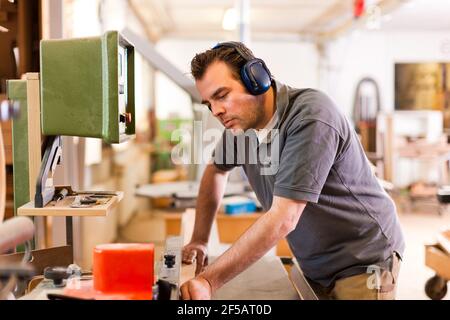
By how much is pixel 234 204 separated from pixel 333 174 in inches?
66.4

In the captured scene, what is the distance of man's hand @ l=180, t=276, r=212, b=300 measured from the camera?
3.80 feet

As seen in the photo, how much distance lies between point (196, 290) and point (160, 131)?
654cm

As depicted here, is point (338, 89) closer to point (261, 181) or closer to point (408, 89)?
point (408, 89)

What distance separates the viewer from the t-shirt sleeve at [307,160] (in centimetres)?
128

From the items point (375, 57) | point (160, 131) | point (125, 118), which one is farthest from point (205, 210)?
point (375, 57)

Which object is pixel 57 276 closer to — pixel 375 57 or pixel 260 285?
pixel 260 285

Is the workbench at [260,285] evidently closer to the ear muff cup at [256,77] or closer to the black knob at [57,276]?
the black knob at [57,276]

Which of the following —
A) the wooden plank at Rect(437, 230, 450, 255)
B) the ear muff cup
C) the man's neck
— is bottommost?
the wooden plank at Rect(437, 230, 450, 255)

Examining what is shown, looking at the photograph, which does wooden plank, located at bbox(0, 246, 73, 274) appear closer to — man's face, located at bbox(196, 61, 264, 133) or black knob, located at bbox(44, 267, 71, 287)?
black knob, located at bbox(44, 267, 71, 287)

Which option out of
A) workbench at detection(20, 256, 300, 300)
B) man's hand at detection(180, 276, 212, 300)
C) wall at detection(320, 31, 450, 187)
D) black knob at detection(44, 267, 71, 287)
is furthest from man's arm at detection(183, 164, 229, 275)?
wall at detection(320, 31, 450, 187)

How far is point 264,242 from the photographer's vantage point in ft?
4.12

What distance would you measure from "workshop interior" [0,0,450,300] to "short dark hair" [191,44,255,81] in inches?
5.1
